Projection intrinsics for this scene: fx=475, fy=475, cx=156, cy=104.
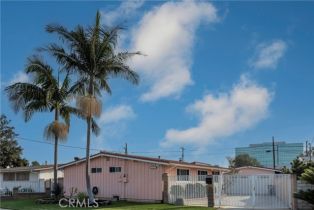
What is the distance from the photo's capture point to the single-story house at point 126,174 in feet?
96.3

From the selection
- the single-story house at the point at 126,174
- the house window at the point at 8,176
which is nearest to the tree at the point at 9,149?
the house window at the point at 8,176

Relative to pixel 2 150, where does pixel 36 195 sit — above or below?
below

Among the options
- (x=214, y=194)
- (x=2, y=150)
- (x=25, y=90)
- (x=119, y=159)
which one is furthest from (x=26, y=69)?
(x=2, y=150)

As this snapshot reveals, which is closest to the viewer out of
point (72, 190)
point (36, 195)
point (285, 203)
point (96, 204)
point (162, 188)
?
point (285, 203)

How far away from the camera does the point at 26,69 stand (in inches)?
1259

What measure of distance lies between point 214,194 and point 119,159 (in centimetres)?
858

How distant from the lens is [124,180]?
30.9 meters

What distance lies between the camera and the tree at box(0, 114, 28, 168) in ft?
201

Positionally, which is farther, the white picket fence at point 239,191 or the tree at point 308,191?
the white picket fence at point 239,191

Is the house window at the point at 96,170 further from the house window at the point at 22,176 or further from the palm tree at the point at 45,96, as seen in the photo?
the house window at the point at 22,176

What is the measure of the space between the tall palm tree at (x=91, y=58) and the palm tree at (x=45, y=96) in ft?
7.65

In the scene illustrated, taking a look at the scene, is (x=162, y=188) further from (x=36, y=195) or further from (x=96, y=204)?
(x=36, y=195)

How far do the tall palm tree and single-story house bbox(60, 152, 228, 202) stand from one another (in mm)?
3720

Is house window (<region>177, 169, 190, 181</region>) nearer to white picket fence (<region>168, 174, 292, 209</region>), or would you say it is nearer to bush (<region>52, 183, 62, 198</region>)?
white picket fence (<region>168, 174, 292, 209</region>)
